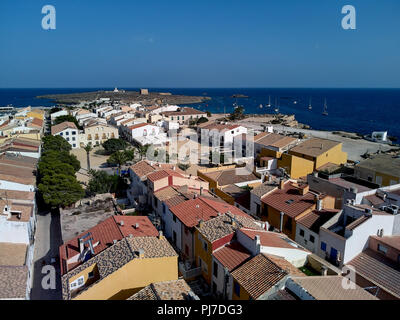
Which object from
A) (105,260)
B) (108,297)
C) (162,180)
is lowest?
(108,297)

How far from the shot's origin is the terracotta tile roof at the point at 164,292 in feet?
38.0

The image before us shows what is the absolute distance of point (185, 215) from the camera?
19.9 m

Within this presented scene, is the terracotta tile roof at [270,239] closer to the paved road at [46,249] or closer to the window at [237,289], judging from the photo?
the window at [237,289]

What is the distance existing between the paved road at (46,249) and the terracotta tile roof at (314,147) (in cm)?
3034

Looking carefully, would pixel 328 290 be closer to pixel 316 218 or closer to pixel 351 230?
pixel 351 230

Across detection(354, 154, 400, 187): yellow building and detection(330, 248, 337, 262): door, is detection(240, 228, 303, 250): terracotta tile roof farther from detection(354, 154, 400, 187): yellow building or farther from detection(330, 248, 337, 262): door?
detection(354, 154, 400, 187): yellow building

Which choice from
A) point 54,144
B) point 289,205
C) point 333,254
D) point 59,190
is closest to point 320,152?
point 289,205

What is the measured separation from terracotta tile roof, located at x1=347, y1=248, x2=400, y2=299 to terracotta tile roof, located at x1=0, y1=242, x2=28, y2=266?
1973 cm

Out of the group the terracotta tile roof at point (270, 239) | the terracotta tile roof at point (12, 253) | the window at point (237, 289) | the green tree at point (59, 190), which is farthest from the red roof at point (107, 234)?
the green tree at point (59, 190)

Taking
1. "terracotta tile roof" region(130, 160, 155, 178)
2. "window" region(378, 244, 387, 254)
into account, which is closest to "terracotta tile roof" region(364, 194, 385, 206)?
"window" region(378, 244, 387, 254)

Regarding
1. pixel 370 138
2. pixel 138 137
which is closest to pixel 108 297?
pixel 138 137

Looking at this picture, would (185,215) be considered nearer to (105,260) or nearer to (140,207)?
(105,260)

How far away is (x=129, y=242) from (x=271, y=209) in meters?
12.0

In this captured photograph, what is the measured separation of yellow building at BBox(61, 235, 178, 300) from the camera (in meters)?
13.3
